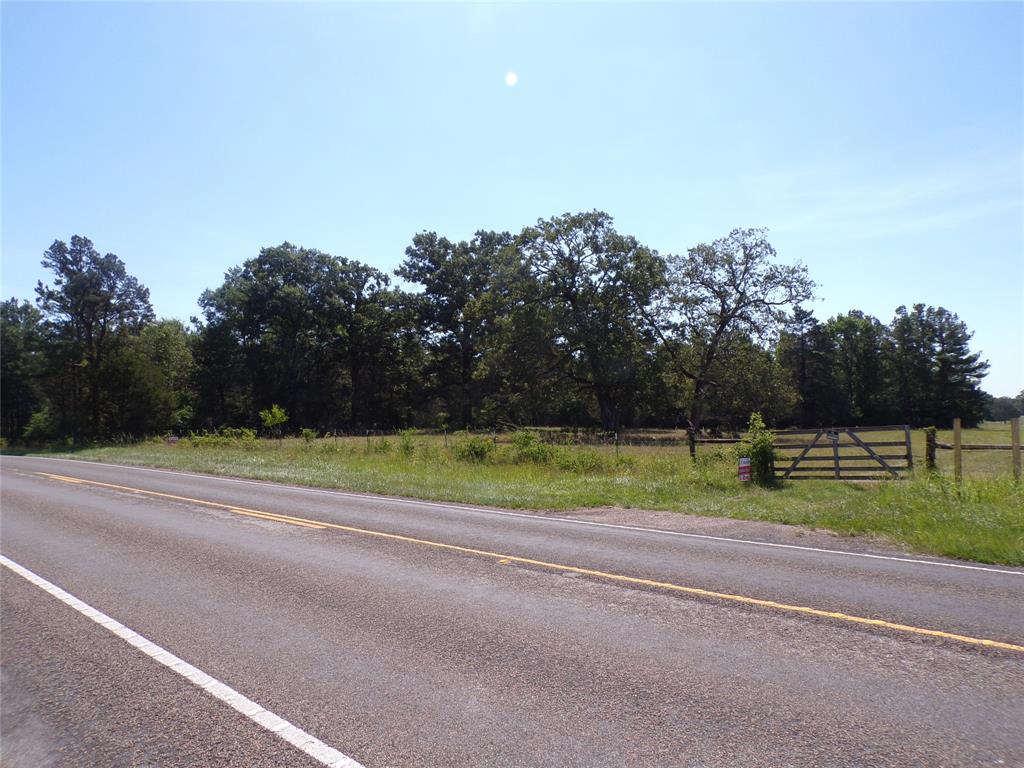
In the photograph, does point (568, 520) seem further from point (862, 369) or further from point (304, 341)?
point (862, 369)

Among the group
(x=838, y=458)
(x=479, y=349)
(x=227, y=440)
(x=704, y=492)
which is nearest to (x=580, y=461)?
(x=704, y=492)

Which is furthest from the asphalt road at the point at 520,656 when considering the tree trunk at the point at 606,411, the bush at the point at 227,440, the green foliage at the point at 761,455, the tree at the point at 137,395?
the tree at the point at 137,395

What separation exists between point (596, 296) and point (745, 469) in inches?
1379

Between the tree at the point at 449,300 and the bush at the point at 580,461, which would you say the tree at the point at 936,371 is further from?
the bush at the point at 580,461

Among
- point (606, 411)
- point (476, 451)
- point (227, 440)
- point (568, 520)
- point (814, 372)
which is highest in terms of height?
point (814, 372)

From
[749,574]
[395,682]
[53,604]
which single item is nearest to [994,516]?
[749,574]

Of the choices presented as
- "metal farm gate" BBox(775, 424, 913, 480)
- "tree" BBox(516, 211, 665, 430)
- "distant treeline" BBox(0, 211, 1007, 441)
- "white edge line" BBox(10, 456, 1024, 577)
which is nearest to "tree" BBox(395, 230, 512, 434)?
"distant treeline" BBox(0, 211, 1007, 441)

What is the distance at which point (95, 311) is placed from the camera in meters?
55.3

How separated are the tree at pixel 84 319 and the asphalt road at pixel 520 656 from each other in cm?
5308

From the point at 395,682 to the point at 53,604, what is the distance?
14.8ft

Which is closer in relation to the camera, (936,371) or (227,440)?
(227,440)

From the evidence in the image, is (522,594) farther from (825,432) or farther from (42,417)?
(42,417)

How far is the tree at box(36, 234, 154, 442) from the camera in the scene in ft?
176

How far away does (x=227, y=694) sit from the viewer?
455 cm
